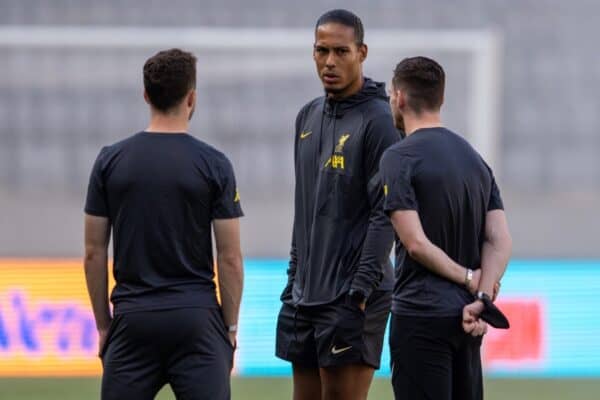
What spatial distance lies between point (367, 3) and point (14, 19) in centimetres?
312

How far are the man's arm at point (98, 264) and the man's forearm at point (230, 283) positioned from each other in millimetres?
372

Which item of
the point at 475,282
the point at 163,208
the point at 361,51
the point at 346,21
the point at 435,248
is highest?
the point at 346,21

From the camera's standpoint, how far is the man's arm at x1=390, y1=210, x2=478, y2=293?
393cm

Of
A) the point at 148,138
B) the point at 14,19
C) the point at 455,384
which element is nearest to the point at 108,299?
the point at 148,138

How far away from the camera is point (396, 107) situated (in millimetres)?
4145

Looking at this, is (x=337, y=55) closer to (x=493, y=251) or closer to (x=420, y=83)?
(x=420, y=83)

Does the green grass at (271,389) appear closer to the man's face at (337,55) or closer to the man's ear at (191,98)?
the man's face at (337,55)

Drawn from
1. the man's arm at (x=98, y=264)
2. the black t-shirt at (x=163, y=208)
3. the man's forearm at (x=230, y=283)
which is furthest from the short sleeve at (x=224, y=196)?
the man's arm at (x=98, y=264)

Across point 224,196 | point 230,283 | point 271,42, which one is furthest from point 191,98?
point 271,42

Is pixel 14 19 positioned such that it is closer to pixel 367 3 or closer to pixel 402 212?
pixel 367 3

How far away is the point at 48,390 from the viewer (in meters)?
8.24

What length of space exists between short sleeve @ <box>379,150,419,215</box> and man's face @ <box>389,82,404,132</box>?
8.2 inches

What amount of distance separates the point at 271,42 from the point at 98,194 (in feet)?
18.0

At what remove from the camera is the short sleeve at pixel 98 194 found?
395 cm
